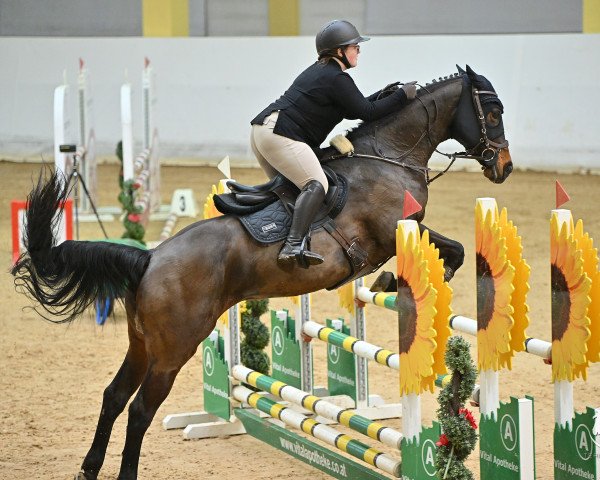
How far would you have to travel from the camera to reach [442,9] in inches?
591

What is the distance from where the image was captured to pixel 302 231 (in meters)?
4.30

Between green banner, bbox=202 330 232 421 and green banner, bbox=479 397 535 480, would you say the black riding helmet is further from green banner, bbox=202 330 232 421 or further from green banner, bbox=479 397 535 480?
green banner, bbox=202 330 232 421

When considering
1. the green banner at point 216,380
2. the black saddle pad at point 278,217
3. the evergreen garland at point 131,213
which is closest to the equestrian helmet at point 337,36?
the black saddle pad at point 278,217

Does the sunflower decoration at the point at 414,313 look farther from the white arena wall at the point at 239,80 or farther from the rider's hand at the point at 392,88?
the white arena wall at the point at 239,80

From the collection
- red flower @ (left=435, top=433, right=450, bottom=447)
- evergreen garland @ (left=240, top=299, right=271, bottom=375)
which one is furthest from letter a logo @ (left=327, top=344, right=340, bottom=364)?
red flower @ (left=435, top=433, right=450, bottom=447)

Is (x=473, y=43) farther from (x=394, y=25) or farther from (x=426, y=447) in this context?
(x=426, y=447)

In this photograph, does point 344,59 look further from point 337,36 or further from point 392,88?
point 392,88

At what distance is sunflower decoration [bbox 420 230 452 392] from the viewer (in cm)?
372

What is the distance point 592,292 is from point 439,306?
59cm

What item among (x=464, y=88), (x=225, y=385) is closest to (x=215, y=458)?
(x=225, y=385)

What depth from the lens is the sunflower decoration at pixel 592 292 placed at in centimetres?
385

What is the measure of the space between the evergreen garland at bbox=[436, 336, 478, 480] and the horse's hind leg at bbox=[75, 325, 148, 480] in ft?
4.97

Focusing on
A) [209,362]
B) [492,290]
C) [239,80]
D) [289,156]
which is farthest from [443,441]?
[239,80]

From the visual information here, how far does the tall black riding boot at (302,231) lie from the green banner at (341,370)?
1445mm
